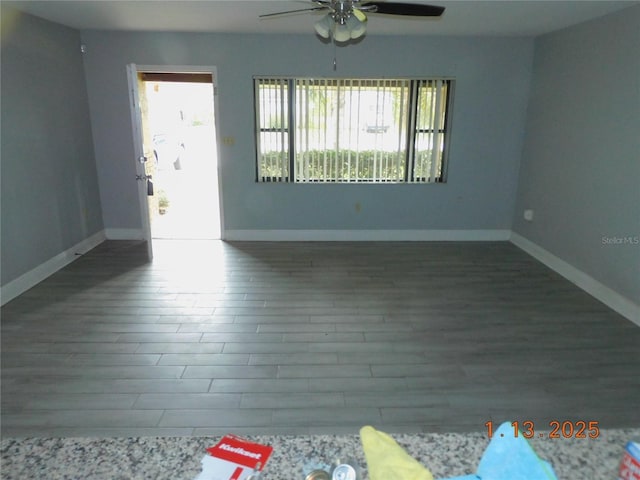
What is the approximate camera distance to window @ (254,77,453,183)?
516cm

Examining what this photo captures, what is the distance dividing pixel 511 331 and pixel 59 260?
4348mm

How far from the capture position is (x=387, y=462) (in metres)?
0.75

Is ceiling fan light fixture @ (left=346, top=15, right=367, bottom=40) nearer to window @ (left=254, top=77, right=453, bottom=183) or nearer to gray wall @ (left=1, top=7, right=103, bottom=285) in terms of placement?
window @ (left=254, top=77, right=453, bottom=183)

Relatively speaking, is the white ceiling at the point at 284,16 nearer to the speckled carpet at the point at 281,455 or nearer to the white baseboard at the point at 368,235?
the white baseboard at the point at 368,235

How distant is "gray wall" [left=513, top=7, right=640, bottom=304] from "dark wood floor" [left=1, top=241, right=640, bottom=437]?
427mm

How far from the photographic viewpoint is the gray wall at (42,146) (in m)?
3.76

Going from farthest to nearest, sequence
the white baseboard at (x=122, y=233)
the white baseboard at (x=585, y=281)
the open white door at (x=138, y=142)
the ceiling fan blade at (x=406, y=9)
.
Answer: the white baseboard at (x=122, y=233)
the open white door at (x=138, y=142)
the white baseboard at (x=585, y=281)
the ceiling fan blade at (x=406, y=9)

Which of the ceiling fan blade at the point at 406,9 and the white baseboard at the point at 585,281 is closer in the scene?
the ceiling fan blade at the point at 406,9

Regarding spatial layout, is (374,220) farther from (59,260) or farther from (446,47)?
(59,260)

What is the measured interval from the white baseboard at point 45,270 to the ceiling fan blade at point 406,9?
364 centimetres

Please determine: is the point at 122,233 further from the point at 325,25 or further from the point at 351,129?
the point at 325,25

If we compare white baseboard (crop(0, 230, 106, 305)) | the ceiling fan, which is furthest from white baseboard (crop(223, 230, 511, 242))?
the ceiling fan

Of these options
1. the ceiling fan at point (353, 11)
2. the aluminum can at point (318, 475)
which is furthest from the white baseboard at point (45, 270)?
the aluminum can at point (318, 475)

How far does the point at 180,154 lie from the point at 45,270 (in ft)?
18.0
